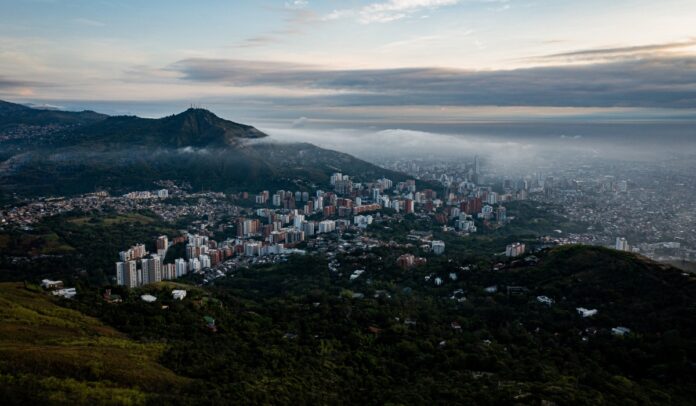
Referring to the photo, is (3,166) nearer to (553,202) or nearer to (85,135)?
(85,135)

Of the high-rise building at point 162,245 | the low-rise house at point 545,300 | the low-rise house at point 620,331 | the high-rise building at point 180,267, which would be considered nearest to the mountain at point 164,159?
the high-rise building at point 162,245

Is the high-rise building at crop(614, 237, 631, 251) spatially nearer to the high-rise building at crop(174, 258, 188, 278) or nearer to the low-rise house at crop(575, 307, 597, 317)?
the low-rise house at crop(575, 307, 597, 317)

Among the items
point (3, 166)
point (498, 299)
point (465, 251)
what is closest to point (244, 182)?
point (3, 166)

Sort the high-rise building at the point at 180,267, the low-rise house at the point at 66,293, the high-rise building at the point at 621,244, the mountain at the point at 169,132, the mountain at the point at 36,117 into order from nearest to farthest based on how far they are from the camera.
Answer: the low-rise house at the point at 66,293 < the high-rise building at the point at 180,267 < the high-rise building at the point at 621,244 < the mountain at the point at 169,132 < the mountain at the point at 36,117

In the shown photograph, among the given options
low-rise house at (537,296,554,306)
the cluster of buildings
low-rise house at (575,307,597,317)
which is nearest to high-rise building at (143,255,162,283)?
low-rise house at (537,296,554,306)

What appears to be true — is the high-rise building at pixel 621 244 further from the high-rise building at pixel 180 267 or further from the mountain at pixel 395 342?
the high-rise building at pixel 180 267
